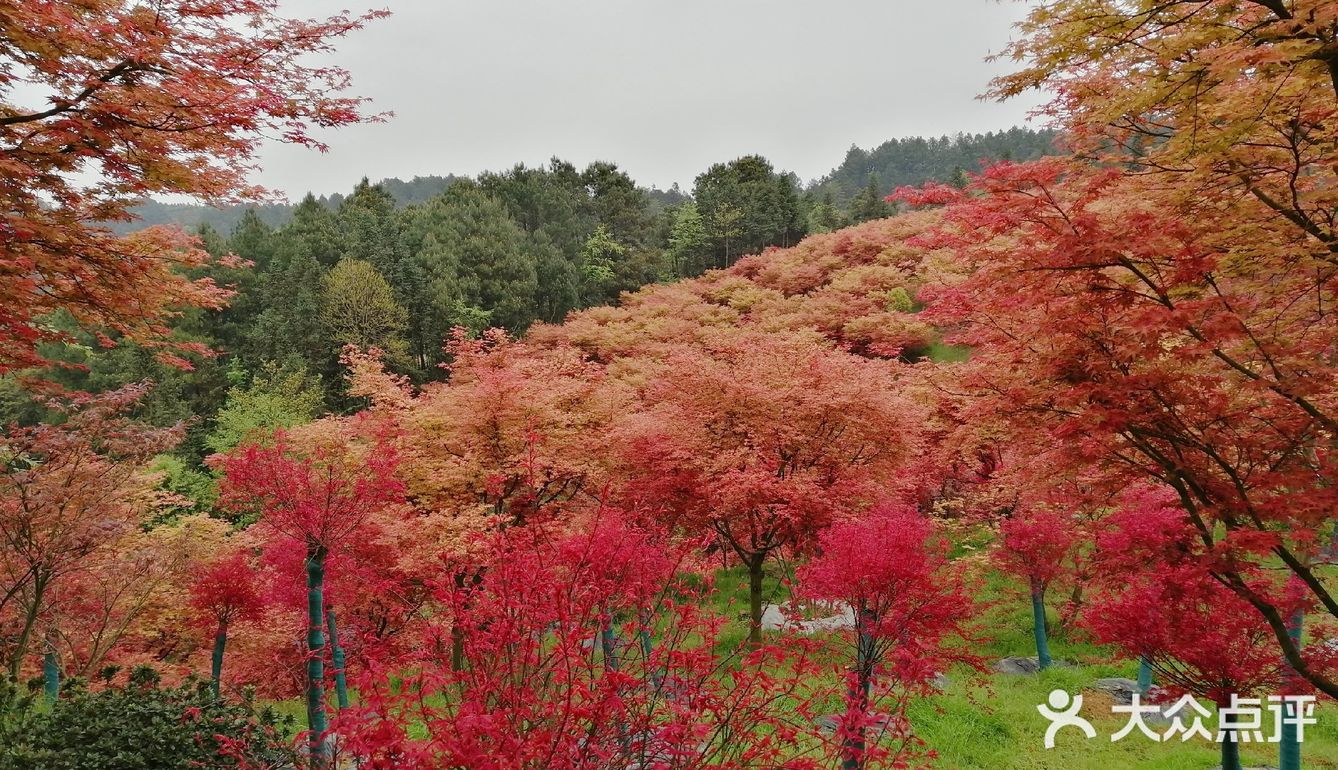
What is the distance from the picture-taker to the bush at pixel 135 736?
5734 millimetres

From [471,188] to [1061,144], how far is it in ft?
146

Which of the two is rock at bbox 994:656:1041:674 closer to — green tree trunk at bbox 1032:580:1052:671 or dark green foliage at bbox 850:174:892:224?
green tree trunk at bbox 1032:580:1052:671

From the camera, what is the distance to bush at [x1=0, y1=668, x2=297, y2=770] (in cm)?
573

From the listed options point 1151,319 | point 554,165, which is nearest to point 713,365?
point 1151,319

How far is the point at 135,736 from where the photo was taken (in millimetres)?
6105

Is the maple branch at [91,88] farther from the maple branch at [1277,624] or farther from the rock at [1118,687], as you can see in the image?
the rock at [1118,687]

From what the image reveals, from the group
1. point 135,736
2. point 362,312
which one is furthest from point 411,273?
point 135,736

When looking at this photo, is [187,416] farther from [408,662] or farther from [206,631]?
[408,662]

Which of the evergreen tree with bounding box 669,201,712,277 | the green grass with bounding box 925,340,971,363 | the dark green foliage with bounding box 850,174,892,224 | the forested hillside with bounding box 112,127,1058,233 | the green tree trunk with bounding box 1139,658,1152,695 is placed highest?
the forested hillside with bounding box 112,127,1058,233

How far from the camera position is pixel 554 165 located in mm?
52469

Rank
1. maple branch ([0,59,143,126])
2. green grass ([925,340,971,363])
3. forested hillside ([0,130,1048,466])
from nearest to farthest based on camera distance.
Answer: maple branch ([0,59,143,126]) → green grass ([925,340,971,363]) → forested hillside ([0,130,1048,466])

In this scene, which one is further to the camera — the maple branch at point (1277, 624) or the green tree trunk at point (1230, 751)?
the green tree trunk at point (1230, 751)

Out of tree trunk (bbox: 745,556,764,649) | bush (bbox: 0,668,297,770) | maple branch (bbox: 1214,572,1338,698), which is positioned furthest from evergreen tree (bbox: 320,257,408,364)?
maple branch (bbox: 1214,572,1338,698)

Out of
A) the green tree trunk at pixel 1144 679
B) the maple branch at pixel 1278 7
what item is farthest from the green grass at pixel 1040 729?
the maple branch at pixel 1278 7
